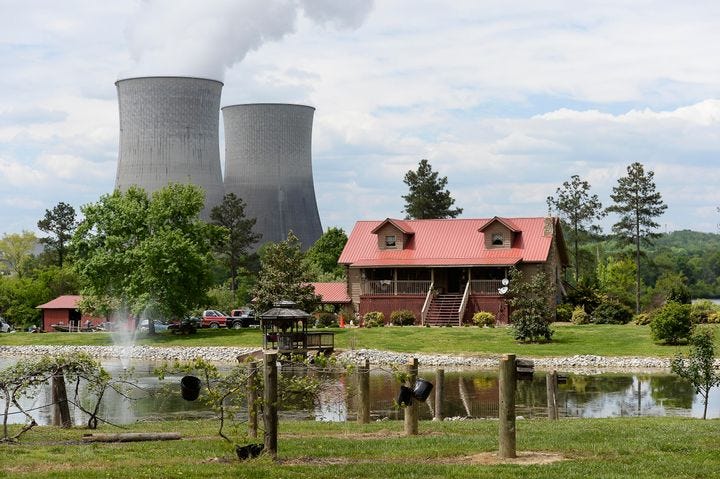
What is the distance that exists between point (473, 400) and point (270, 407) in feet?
59.0

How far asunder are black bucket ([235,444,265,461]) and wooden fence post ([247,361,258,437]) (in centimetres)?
77

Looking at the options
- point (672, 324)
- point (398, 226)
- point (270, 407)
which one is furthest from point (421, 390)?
point (398, 226)

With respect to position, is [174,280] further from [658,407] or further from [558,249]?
[658,407]

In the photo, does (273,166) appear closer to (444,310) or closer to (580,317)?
(444,310)

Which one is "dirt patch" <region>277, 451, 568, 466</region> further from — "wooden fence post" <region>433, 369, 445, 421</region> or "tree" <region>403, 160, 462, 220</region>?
"tree" <region>403, 160, 462, 220</region>

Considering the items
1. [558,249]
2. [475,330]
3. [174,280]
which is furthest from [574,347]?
[174,280]

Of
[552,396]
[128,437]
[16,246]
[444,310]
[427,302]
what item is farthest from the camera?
[16,246]

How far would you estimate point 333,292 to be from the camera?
199 feet

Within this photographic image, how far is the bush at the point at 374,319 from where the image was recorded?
54719 mm

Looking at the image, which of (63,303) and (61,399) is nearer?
(61,399)

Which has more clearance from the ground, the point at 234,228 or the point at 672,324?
the point at 234,228

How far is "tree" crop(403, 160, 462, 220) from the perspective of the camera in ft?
286

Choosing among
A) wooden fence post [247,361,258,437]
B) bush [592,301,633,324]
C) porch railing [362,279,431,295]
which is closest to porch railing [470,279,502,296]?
porch railing [362,279,431,295]

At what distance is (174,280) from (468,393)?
25927 millimetres
